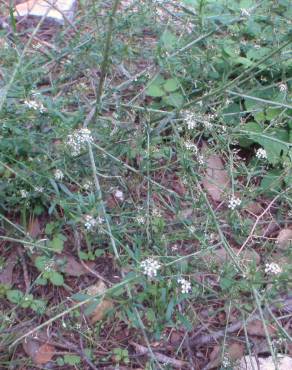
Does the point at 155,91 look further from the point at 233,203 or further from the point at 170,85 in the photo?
the point at 233,203

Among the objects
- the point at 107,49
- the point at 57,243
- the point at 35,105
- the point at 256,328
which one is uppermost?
the point at 107,49

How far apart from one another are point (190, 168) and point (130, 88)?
0.92 meters

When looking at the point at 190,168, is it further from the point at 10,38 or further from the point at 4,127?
the point at 10,38

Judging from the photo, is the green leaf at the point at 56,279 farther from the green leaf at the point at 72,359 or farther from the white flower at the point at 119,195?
the white flower at the point at 119,195

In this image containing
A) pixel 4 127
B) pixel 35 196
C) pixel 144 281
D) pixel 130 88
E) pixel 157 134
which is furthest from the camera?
pixel 130 88

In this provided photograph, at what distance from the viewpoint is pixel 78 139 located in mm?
2018

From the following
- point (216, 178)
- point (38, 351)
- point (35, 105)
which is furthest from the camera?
point (216, 178)

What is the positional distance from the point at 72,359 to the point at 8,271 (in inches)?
18.3

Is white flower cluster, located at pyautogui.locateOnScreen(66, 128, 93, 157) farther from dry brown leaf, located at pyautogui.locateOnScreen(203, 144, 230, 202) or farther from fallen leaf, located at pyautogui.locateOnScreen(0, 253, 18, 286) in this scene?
dry brown leaf, located at pyautogui.locateOnScreen(203, 144, 230, 202)

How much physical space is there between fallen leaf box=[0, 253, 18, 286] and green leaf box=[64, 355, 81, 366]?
1.30 feet

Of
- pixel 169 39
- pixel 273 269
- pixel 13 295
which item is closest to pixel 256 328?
pixel 273 269

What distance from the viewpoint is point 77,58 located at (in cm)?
258

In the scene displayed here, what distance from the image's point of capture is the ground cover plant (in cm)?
196

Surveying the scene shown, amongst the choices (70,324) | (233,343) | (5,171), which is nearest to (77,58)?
(5,171)
